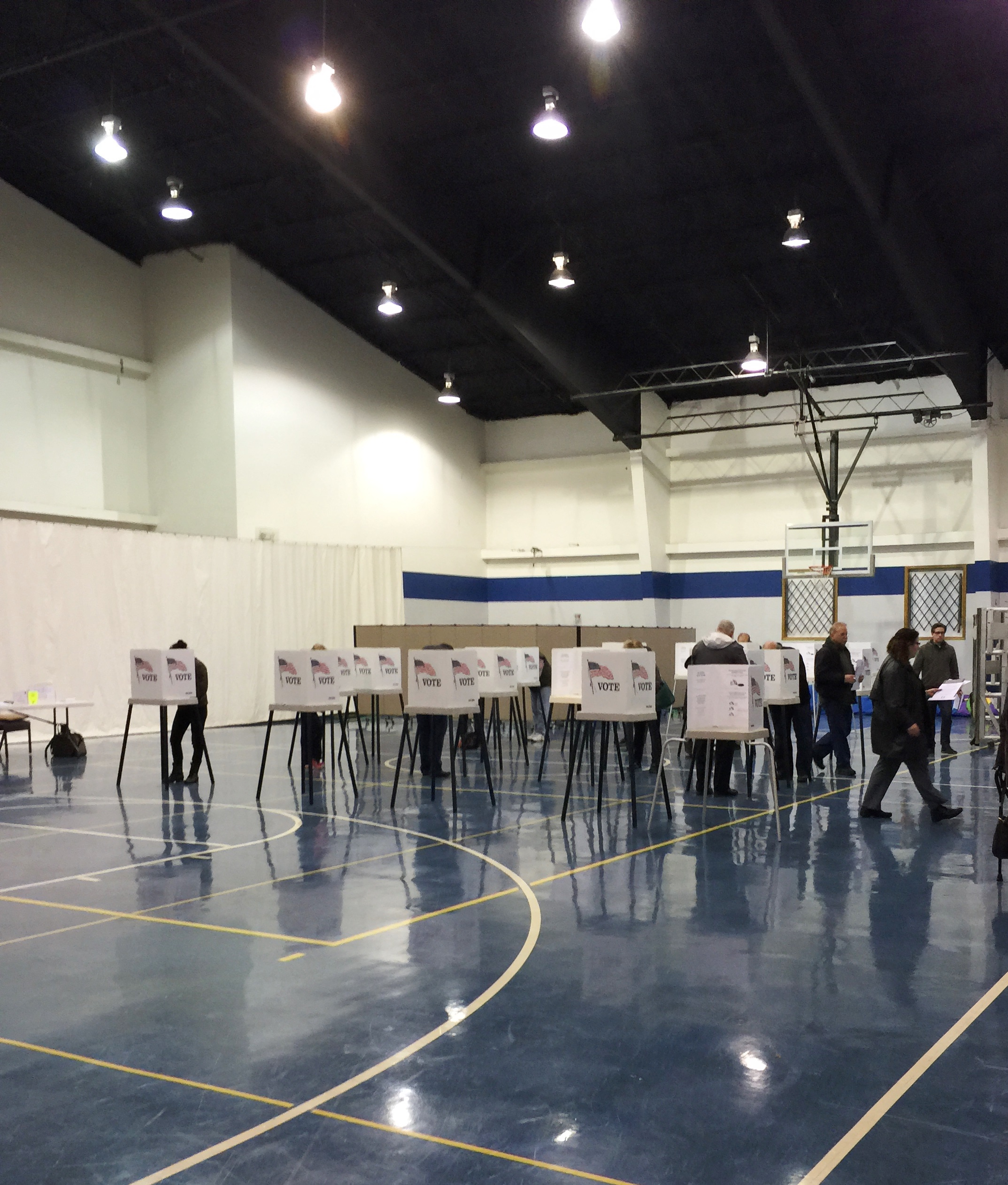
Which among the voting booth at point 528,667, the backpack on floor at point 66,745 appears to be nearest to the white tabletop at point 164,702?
the backpack on floor at point 66,745

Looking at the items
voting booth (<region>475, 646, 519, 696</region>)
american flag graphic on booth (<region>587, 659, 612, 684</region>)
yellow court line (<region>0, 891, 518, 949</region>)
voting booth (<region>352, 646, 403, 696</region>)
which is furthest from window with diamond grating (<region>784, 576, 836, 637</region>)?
yellow court line (<region>0, 891, 518, 949</region>)

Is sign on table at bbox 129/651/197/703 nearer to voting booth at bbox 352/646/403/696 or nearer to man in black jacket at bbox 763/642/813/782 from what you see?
voting booth at bbox 352/646/403/696

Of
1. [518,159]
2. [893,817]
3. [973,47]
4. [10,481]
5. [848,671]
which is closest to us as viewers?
[893,817]

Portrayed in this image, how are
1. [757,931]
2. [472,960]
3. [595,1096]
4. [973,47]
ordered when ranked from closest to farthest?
1. [595,1096]
2. [472,960]
3. [757,931]
4. [973,47]

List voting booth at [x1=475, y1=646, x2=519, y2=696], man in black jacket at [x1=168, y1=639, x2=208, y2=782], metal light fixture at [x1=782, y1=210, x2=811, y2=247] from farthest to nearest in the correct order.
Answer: metal light fixture at [x1=782, y1=210, x2=811, y2=247]
voting booth at [x1=475, y1=646, x2=519, y2=696]
man in black jacket at [x1=168, y1=639, x2=208, y2=782]

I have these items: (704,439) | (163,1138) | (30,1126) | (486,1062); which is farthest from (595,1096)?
(704,439)

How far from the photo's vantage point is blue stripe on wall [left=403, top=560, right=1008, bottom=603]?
22.3 metres

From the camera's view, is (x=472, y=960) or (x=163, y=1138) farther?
(x=472, y=960)

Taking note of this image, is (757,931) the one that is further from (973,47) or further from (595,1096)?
(973,47)

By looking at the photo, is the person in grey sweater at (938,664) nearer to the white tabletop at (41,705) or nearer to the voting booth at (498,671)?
the voting booth at (498,671)

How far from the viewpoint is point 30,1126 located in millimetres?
3578

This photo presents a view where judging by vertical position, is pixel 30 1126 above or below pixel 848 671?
below

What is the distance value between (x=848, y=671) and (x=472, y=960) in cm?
755

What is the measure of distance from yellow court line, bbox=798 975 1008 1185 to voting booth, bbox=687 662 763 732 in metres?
4.16
